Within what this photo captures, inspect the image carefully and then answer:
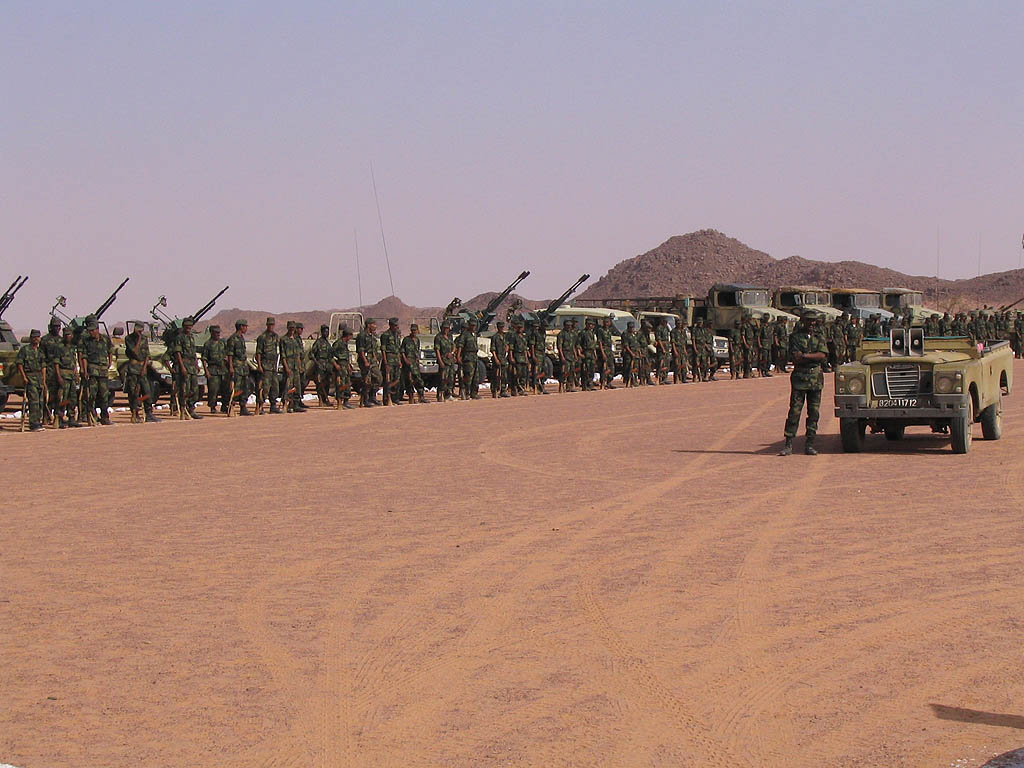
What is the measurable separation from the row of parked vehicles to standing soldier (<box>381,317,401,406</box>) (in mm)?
2215

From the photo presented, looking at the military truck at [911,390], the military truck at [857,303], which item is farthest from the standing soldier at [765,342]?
the military truck at [911,390]

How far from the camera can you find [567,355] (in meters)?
29.0

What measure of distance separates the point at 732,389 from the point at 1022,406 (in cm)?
795

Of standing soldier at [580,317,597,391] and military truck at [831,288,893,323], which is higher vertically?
military truck at [831,288,893,323]

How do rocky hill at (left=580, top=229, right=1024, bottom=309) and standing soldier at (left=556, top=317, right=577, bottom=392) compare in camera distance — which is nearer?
standing soldier at (left=556, top=317, right=577, bottom=392)

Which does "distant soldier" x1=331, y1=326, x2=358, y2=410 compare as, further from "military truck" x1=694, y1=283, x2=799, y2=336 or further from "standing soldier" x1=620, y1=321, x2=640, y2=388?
"military truck" x1=694, y1=283, x2=799, y2=336

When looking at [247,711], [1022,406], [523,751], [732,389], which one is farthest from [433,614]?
[732,389]

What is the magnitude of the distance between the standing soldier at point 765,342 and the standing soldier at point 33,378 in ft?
66.4

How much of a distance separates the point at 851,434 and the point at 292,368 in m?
11.1

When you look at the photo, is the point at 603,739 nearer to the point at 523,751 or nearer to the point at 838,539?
the point at 523,751

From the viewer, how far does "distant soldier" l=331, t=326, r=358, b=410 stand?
78.6 feet

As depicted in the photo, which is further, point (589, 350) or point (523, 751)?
point (589, 350)

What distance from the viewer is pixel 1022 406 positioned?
71.4 feet

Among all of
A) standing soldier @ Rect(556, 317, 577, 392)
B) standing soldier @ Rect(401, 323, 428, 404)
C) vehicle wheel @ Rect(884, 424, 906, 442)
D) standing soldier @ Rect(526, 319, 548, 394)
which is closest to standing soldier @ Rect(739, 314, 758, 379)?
standing soldier @ Rect(556, 317, 577, 392)
